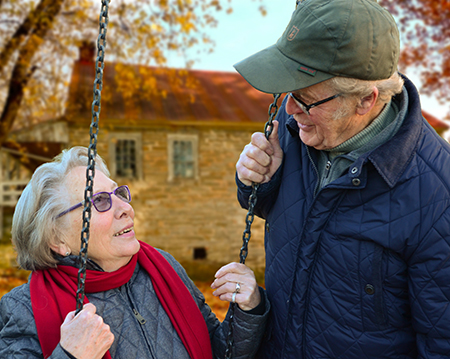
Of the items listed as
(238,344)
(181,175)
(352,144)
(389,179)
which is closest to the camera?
(389,179)

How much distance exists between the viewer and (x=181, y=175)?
1175 cm

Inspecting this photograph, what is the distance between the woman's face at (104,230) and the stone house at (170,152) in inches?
360

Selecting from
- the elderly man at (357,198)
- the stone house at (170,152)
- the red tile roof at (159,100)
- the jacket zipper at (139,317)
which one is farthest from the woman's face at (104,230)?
the stone house at (170,152)

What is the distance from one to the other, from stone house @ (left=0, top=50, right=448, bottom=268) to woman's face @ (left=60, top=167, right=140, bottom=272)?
30.0ft

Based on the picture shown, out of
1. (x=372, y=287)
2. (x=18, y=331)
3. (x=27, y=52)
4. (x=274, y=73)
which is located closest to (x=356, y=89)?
(x=274, y=73)

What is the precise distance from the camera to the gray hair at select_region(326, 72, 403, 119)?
147 cm

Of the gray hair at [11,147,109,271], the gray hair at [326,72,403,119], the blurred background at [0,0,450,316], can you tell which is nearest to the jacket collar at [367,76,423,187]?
the gray hair at [326,72,403,119]

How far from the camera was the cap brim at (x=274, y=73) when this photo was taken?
147cm

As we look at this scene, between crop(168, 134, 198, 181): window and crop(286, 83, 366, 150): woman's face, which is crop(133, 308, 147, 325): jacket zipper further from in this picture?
crop(168, 134, 198, 181): window

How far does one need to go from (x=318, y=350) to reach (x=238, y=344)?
1.35ft

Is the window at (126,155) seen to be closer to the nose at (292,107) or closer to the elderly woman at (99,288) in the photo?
the elderly woman at (99,288)

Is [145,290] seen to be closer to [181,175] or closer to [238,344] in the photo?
[238,344]

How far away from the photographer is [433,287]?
4.61 feet

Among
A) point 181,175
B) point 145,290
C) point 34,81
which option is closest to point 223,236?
point 181,175
